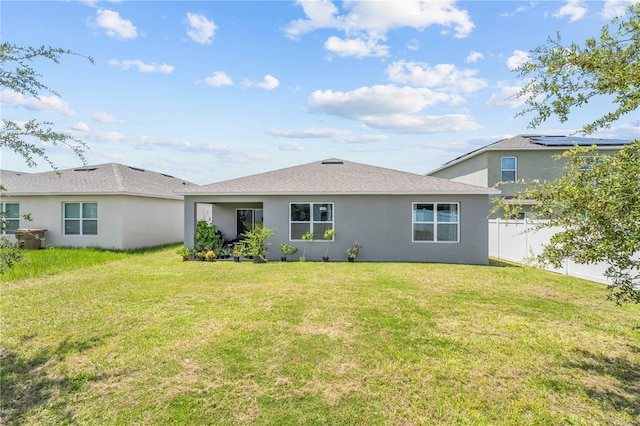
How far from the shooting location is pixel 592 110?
3721mm

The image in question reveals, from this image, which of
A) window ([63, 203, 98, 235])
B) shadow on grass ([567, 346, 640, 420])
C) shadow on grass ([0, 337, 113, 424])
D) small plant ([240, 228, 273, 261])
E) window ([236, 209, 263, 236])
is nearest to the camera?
shadow on grass ([0, 337, 113, 424])

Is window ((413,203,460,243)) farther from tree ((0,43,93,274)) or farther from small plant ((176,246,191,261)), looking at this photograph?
tree ((0,43,93,274))

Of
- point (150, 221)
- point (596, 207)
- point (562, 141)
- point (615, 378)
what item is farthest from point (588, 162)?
point (562, 141)

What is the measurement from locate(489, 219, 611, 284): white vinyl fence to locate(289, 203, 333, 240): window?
20.9 ft

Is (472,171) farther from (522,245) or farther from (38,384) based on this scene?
(38,384)

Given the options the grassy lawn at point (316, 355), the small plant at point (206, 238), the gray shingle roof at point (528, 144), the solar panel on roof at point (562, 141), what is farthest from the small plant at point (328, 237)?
the solar panel on roof at point (562, 141)

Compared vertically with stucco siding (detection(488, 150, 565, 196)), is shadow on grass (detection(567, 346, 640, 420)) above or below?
below

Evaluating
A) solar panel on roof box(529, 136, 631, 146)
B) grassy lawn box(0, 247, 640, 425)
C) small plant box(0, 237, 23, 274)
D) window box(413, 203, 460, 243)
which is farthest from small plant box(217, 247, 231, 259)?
solar panel on roof box(529, 136, 631, 146)

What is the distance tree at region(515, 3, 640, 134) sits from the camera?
318 cm

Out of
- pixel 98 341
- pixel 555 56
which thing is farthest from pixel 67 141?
pixel 555 56

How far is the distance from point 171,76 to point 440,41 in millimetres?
10373

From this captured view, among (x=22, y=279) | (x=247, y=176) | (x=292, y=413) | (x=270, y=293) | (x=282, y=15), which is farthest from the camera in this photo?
(x=247, y=176)

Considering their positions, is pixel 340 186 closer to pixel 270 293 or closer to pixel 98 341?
pixel 270 293

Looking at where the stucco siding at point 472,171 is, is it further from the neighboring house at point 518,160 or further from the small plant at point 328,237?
the small plant at point 328,237
